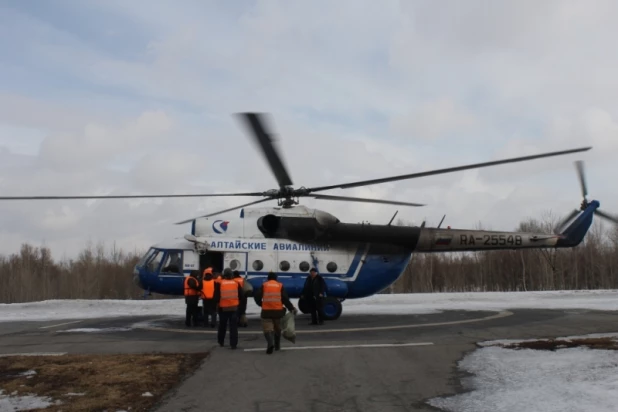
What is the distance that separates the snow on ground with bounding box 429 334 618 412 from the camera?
17.7 ft

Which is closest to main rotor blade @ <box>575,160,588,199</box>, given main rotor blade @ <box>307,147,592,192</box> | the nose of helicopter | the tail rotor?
the tail rotor

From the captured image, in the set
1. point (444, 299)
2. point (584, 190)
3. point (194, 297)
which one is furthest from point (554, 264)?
point (194, 297)

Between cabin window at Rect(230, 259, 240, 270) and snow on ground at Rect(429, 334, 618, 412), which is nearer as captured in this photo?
snow on ground at Rect(429, 334, 618, 412)

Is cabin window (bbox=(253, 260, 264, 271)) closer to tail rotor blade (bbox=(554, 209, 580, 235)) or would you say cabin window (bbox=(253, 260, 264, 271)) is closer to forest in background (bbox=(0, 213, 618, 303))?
tail rotor blade (bbox=(554, 209, 580, 235))

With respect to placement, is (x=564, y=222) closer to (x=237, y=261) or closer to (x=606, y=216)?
(x=606, y=216)

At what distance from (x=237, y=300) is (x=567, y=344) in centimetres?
606

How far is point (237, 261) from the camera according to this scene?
15008mm

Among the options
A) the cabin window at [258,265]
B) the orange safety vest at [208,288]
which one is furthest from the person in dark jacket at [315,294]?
the orange safety vest at [208,288]

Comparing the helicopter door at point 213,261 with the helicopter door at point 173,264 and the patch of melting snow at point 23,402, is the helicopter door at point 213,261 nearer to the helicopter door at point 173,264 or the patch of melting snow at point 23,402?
the helicopter door at point 173,264

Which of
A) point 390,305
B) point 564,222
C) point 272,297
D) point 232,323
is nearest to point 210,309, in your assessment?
point 232,323

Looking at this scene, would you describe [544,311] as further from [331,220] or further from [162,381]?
[162,381]

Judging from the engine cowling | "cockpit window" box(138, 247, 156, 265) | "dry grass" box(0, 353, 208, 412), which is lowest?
"dry grass" box(0, 353, 208, 412)

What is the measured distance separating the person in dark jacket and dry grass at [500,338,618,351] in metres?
5.99

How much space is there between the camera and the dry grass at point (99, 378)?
19.8 ft
